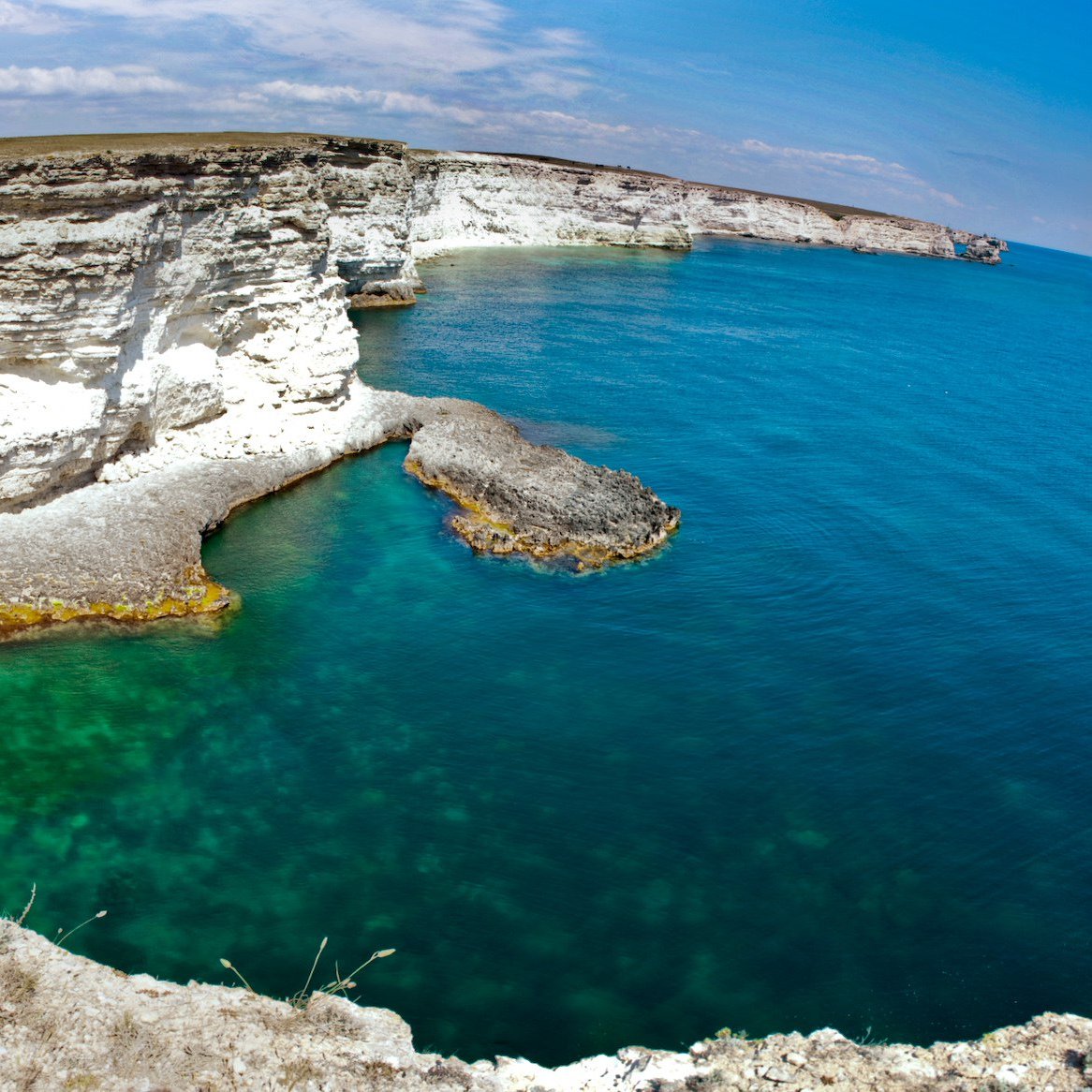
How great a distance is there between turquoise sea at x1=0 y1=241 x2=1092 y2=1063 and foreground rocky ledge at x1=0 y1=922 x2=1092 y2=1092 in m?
2.64

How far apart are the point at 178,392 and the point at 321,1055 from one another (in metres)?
24.3

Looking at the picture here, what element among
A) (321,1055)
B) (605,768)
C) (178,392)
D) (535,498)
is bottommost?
(605,768)

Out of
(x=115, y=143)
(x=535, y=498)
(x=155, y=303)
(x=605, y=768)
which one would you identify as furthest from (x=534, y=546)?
(x=115, y=143)

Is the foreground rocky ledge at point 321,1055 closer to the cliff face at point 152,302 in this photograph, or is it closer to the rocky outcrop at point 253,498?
the rocky outcrop at point 253,498

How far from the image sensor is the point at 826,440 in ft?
143

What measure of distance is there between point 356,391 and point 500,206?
241ft

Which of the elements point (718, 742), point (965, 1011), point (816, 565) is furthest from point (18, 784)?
point (816, 565)

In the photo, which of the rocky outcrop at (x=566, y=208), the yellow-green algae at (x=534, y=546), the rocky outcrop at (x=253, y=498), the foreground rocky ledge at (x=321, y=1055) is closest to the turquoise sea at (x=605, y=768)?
the yellow-green algae at (x=534, y=546)

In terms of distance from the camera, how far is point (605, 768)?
19922 mm

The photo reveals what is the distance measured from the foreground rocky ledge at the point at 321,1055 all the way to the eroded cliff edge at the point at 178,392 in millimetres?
14260

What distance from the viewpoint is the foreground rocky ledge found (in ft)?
32.9

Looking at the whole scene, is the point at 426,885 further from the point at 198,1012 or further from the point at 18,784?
the point at 18,784

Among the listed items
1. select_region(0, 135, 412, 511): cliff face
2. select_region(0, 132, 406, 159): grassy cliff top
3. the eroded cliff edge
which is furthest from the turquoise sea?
→ select_region(0, 132, 406, 159): grassy cliff top

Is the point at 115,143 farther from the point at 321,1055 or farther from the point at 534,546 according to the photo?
the point at 321,1055
